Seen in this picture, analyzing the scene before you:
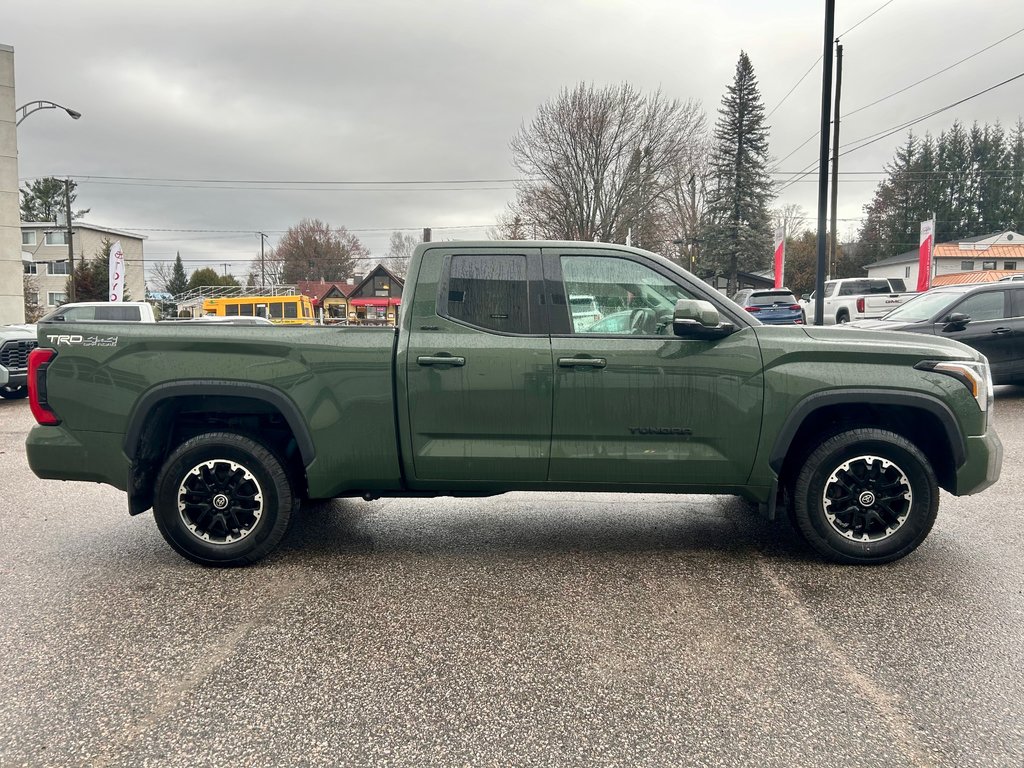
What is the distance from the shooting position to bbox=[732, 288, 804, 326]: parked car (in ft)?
Result: 69.7

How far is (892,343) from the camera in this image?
3830 mm

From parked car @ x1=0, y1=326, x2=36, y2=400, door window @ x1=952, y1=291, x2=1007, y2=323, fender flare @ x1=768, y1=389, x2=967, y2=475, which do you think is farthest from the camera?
parked car @ x1=0, y1=326, x2=36, y2=400

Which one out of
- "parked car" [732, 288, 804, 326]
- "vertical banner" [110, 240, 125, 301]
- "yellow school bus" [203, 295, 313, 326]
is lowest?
"parked car" [732, 288, 804, 326]

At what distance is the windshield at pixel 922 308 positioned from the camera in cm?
1020

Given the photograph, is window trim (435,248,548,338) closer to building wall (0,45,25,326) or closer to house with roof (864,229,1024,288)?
building wall (0,45,25,326)

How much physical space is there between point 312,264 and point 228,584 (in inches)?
2924

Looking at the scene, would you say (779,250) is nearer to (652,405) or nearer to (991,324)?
(991,324)

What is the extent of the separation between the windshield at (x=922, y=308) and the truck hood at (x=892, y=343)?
7.17 metres

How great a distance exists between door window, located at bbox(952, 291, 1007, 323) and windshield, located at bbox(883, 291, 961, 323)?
0.71ft

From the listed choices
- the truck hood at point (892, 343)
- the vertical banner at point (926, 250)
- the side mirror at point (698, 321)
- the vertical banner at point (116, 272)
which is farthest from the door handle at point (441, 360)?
the vertical banner at point (116, 272)

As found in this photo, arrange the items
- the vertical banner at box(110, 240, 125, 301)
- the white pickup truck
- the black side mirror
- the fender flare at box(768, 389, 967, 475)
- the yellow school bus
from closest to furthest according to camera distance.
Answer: the fender flare at box(768, 389, 967, 475), the black side mirror, the white pickup truck, the vertical banner at box(110, 240, 125, 301), the yellow school bus

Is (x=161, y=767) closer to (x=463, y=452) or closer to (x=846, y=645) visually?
(x=463, y=452)

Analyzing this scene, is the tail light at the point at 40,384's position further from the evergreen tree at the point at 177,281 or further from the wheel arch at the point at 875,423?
the evergreen tree at the point at 177,281

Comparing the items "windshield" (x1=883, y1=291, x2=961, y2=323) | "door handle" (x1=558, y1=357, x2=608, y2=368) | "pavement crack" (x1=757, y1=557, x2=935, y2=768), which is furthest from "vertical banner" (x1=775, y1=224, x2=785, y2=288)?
"pavement crack" (x1=757, y1=557, x2=935, y2=768)
